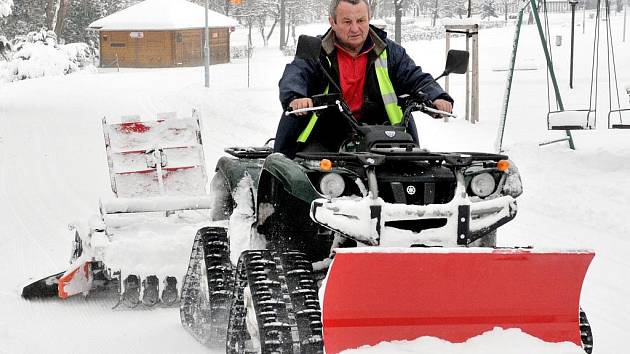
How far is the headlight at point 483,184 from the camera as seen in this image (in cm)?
535

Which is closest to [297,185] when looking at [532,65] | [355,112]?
[355,112]

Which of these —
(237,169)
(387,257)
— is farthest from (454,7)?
(387,257)

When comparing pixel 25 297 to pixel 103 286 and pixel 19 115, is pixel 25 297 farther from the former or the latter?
pixel 19 115

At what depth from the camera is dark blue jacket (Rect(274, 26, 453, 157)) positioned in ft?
19.8

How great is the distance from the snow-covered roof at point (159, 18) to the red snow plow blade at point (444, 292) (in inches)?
2217

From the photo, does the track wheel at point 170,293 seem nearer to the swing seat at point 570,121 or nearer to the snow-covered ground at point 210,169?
the snow-covered ground at point 210,169

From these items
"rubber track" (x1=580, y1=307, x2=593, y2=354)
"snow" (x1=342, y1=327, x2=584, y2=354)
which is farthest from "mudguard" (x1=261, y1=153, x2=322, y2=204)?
"rubber track" (x1=580, y1=307, x2=593, y2=354)

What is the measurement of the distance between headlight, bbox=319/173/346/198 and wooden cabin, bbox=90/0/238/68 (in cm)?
5591

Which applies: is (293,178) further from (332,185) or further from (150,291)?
(150,291)

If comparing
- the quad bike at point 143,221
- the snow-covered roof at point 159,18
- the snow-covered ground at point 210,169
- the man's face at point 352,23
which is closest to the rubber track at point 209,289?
the snow-covered ground at point 210,169

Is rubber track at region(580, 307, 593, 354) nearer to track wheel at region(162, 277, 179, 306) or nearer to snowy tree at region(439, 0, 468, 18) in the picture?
track wheel at region(162, 277, 179, 306)

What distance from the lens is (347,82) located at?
20.1ft

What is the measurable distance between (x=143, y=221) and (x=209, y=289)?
208 cm

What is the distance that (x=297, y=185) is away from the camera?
5.10 metres
